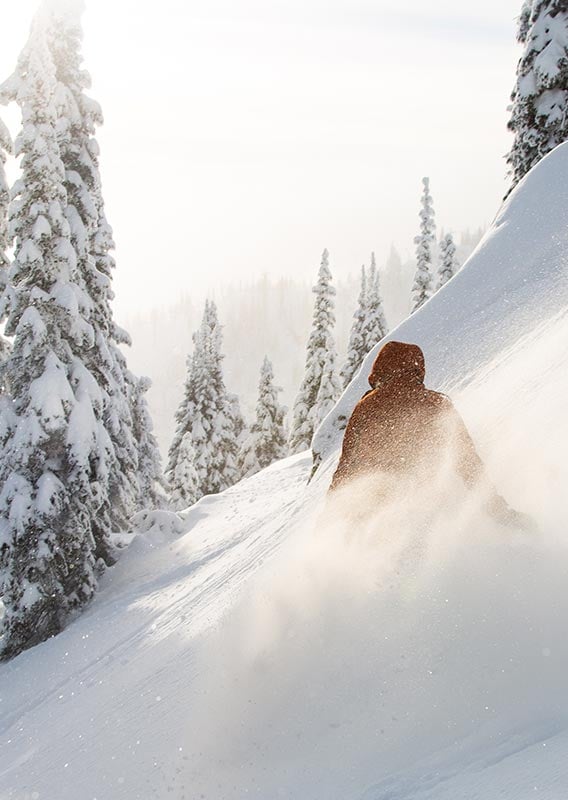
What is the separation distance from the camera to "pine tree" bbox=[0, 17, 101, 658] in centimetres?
1422

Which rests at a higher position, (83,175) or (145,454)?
(83,175)

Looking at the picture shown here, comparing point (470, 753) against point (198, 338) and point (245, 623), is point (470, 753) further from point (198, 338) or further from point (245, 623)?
point (198, 338)

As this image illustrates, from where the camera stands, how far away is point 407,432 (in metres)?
5.12

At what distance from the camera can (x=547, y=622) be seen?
3.83 m

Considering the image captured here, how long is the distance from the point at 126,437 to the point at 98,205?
697 centimetres

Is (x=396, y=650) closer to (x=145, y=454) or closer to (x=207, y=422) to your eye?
(x=145, y=454)

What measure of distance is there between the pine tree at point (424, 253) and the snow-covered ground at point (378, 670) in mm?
35016

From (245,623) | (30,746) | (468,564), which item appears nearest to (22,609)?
(30,746)

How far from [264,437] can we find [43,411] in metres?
26.0

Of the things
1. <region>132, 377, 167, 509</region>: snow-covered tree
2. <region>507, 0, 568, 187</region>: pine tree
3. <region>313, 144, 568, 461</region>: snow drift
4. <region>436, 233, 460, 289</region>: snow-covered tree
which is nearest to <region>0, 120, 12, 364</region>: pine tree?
<region>132, 377, 167, 509</region>: snow-covered tree

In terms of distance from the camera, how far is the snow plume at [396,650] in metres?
3.52


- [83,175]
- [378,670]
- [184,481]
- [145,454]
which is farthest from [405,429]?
[184,481]

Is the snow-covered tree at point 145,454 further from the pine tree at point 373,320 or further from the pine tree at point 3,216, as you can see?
the pine tree at point 373,320

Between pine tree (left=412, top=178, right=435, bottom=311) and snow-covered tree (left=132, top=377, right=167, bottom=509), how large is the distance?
21.7 metres
